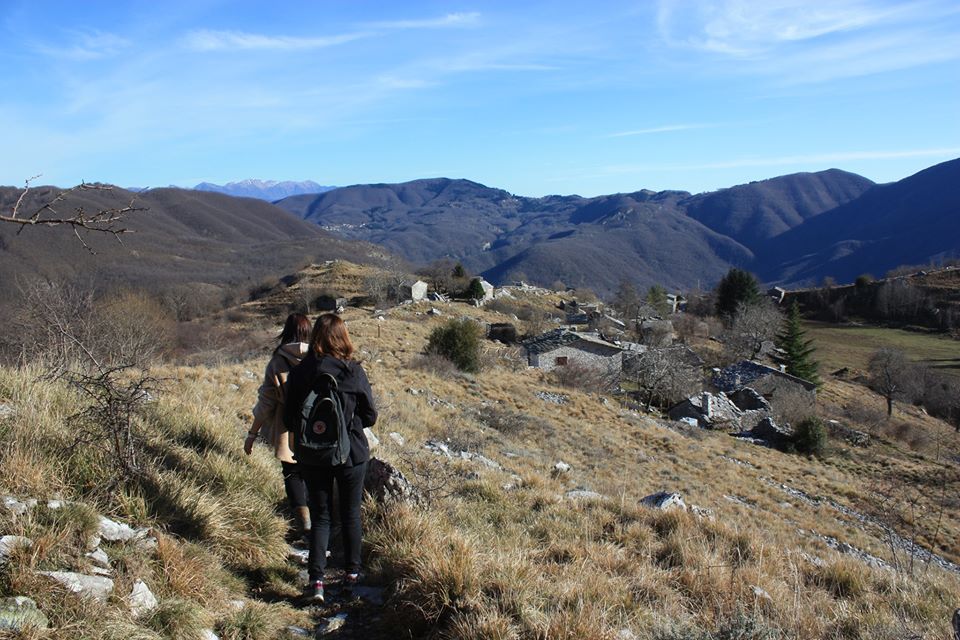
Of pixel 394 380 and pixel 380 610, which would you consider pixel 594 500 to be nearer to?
pixel 380 610

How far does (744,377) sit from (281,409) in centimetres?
3678

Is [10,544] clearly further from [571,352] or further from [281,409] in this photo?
[571,352]

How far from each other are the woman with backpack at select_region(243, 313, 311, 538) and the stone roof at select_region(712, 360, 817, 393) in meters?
34.1

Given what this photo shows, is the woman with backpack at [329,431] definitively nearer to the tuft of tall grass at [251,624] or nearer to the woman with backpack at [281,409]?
the tuft of tall grass at [251,624]

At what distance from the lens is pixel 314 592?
3590 millimetres

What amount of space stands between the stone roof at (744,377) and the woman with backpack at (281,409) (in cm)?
3413

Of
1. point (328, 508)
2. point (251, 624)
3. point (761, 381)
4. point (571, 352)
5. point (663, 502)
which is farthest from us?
point (571, 352)

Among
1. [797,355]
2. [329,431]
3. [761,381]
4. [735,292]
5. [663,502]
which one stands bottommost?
[761,381]

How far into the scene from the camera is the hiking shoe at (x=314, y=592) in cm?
358

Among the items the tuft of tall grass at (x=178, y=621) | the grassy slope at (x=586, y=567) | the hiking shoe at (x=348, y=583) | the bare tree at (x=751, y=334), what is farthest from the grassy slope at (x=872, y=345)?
the tuft of tall grass at (x=178, y=621)

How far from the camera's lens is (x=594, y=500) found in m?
6.41

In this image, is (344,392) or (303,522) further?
(303,522)

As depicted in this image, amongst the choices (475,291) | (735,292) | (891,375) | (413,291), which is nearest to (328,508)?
(891,375)

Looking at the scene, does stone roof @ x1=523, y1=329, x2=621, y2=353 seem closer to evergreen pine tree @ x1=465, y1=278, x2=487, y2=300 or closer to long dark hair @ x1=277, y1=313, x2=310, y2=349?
evergreen pine tree @ x1=465, y1=278, x2=487, y2=300
